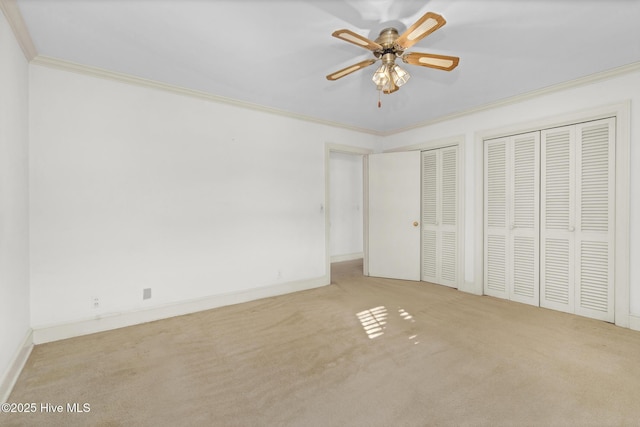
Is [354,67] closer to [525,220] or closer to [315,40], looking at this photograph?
[315,40]

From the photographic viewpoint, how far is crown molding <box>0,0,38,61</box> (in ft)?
6.07

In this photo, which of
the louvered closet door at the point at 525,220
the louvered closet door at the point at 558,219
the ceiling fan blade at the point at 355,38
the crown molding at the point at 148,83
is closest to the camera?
the ceiling fan blade at the point at 355,38

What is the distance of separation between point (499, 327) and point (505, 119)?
2575mm

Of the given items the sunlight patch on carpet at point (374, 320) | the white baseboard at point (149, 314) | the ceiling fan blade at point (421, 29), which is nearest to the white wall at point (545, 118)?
the sunlight patch on carpet at point (374, 320)

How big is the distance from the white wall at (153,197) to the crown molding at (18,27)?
0.68 ft

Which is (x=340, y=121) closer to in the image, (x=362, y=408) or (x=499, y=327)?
(x=499, y=327)

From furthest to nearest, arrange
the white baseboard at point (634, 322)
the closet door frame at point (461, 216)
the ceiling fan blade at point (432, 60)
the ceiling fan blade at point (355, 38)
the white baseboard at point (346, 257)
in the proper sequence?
the white baseboard at point (346, 257), the closet door frame at point (461, 216), the white baseboard at point (634, 322), the ceiling fan blade at point (432, 60), the ceiling fan blade at point (355, 38)

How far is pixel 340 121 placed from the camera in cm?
440

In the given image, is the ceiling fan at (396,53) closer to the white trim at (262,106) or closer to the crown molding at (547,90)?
the white trim at (262,106)

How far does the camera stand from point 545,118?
3.30m

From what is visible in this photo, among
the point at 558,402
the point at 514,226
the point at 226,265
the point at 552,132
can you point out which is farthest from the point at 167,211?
the point at 552,132

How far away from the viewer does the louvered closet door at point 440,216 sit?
420 cm

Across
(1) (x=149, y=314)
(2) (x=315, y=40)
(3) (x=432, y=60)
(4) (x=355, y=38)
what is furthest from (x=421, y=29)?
(1) (x=149, y=314)

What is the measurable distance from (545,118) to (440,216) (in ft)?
5.79
